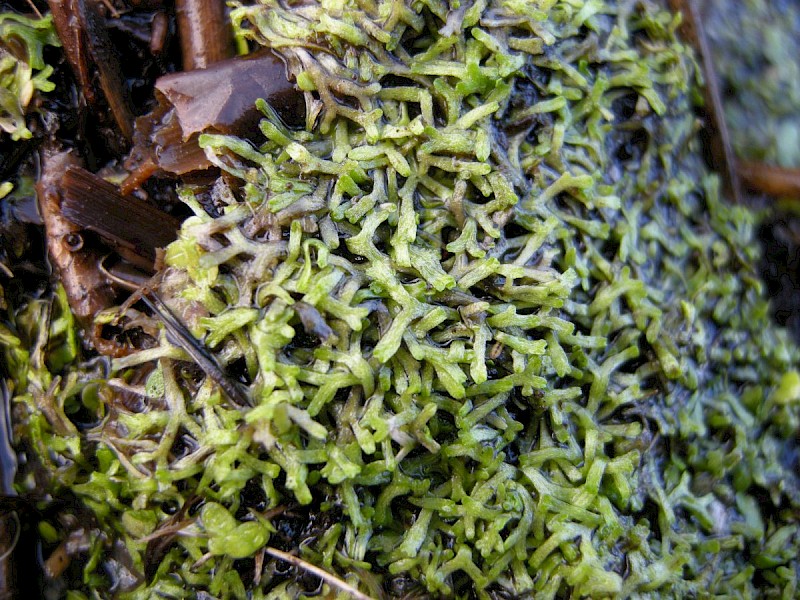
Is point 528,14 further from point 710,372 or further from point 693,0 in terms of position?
point 710,372

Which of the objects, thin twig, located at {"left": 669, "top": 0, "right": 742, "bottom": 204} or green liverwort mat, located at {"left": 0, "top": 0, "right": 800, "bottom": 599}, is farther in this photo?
thin twig, located at {"left": 669, "top": 0, "right": 742, "bottom": 204}

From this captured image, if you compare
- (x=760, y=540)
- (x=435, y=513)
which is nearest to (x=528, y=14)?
(x=435, y=513)

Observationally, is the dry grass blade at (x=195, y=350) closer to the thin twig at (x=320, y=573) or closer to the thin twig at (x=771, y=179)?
the thin twig at (x=320, y=573)

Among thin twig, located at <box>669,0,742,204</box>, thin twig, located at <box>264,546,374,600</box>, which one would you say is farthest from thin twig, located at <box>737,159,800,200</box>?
thin twig, located at <box>264,546,374,600</box>

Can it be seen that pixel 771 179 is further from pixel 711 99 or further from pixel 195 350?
pixel 195 350

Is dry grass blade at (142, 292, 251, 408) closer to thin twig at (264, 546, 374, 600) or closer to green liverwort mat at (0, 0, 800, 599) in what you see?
green liverwort mat at (0, 0, 800, 599)

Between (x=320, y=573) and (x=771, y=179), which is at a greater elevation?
(x=771, y=179)

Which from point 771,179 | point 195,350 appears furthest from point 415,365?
point 771,179
